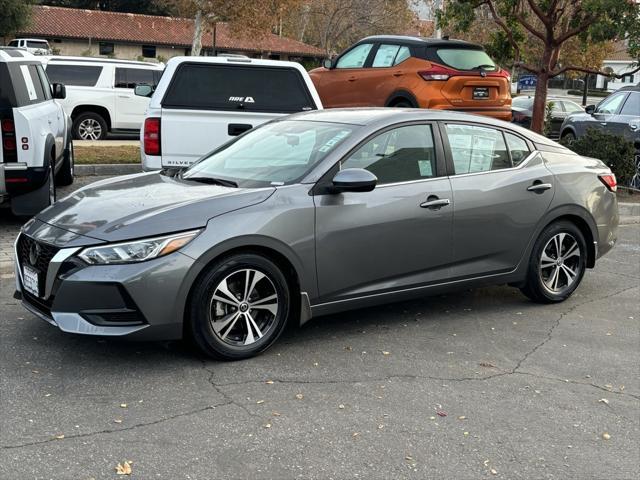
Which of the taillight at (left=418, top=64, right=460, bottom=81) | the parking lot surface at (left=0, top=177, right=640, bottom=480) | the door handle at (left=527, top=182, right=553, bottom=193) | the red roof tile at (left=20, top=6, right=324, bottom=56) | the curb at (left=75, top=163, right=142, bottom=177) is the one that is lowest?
the parking lot surface at (left=0, top=177, right=640, bottom=480)

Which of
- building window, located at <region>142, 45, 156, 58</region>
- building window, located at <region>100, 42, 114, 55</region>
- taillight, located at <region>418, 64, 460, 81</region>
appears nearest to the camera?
taillight, located at <region>418, 64, 460, 81</region>

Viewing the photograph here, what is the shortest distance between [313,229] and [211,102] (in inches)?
167

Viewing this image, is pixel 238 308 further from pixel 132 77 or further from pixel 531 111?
pixel 531 111

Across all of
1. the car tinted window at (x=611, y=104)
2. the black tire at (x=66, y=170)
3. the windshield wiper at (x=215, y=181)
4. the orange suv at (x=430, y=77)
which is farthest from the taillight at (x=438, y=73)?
the windshield wiper at (x=215, y=181)

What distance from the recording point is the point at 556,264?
676 cm

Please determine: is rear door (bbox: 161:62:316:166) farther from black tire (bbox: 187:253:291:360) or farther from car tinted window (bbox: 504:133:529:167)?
black tire (bbox: 187:253:291:360)

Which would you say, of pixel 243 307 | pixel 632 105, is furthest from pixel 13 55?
pixel 632 105

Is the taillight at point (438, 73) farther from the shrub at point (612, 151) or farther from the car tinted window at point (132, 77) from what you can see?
the car tinted window at point (132, 77)

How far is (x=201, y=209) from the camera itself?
197 inches

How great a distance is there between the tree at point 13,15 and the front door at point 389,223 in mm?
42671

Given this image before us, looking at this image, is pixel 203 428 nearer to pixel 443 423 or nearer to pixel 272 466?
pixel 272 466

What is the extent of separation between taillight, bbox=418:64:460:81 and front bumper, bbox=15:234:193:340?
8234mm

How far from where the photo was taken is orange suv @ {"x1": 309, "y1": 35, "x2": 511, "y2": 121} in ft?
40.1

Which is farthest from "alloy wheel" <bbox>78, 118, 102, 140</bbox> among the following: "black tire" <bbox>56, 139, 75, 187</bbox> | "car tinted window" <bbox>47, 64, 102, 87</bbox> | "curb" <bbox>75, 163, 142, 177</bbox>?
"black tire" <bbox>56, 139, 75, 187</bbox>
